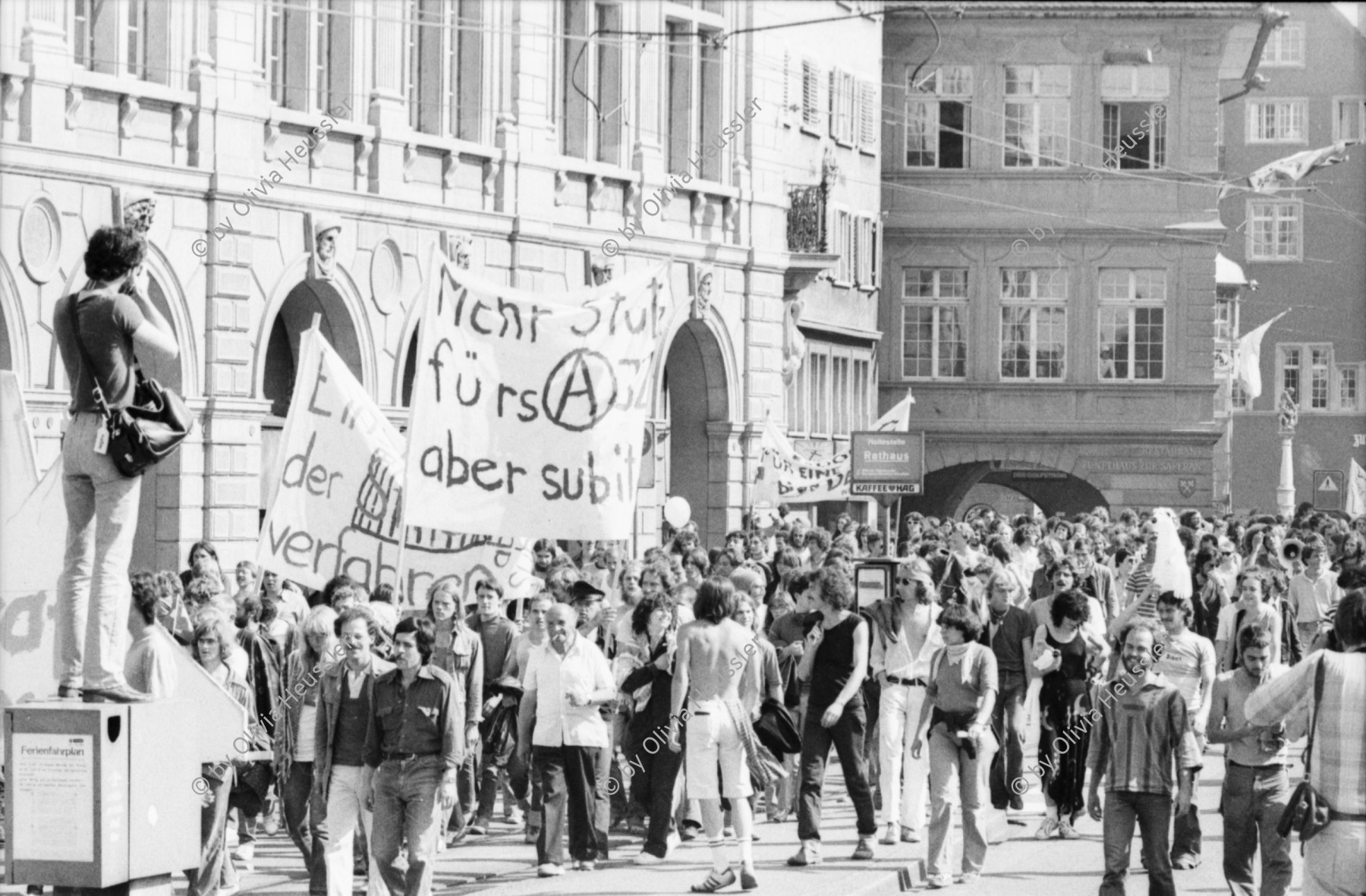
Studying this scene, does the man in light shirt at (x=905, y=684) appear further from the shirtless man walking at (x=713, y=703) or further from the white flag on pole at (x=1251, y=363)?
the white flag on pole at (x=1251, y=363)

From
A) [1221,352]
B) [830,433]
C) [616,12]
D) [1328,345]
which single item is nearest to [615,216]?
[616,12]

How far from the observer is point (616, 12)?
33875 millimetres

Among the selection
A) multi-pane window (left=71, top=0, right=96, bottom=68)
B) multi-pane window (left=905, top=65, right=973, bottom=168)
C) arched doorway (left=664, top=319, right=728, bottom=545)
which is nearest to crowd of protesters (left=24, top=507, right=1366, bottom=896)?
multi-pane window (left=71, top=0, right=96, bottom=68)

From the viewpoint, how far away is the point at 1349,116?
75.8m

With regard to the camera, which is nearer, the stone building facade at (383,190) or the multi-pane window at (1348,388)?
the stone building facade at (383,190)

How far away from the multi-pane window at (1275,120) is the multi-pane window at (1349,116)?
111 centimetres

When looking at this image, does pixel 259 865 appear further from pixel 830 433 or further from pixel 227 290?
pixel 830 433

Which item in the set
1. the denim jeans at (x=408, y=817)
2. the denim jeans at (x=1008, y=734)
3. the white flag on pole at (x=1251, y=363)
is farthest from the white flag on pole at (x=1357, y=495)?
the denim jeans at (x=408, y=817)

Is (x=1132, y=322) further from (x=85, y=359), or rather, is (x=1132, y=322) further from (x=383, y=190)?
(x=85, y=359)

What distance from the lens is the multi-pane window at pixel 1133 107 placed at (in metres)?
51.8

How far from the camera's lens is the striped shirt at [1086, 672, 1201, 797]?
13.0m

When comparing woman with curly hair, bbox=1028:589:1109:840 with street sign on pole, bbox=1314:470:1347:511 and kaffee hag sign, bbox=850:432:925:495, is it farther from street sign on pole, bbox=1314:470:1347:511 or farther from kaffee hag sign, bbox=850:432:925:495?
street sign on pole, bbox=1314:470:1347:511

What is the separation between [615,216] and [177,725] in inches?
902

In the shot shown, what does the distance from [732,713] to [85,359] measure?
6.15m
